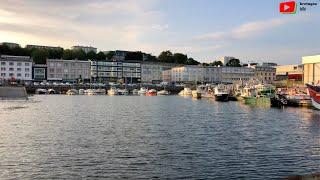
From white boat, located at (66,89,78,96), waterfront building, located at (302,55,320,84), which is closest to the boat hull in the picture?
waterfront building, located at (302,55,320,84)

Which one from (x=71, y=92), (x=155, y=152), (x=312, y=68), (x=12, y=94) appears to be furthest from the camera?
(x=71, y=92)

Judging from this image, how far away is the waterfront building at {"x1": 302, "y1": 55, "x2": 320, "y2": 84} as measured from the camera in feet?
401

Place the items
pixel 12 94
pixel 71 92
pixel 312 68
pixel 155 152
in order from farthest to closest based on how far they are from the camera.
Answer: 1. pixel 71 92
2. pixel 312 68
3. pixel 12 94
4. pixel 155 152

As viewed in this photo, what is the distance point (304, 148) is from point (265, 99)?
57.9 meters

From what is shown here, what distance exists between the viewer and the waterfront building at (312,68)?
401 ft

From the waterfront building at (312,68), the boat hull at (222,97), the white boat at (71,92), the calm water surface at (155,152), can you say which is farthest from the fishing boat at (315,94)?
the white boat at (71,92)

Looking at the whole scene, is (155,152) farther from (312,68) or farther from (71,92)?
(71,92)

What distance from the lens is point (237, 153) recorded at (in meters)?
29.0

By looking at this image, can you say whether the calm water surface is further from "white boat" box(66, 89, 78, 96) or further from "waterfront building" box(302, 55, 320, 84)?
"white boat" box(66, 89, 78, 96)

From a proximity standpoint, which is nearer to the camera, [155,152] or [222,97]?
[155,152]

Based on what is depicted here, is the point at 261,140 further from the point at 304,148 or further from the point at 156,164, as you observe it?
the point at 156,164

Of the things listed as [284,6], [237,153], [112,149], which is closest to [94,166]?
[112,149]

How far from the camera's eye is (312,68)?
124625 millimetres

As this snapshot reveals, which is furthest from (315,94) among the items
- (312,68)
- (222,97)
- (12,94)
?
(12,94)
